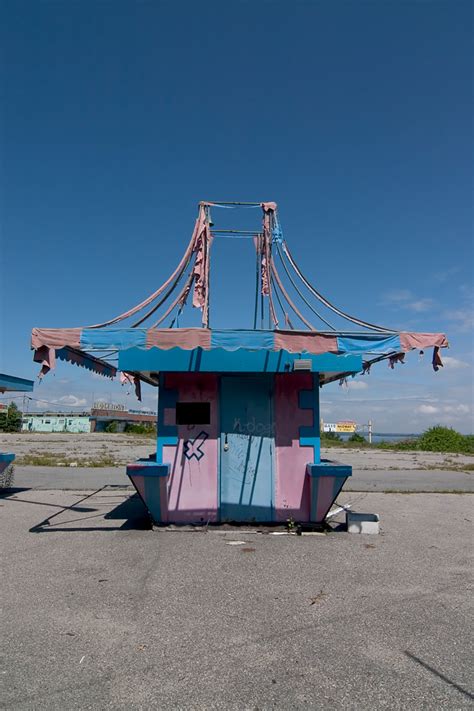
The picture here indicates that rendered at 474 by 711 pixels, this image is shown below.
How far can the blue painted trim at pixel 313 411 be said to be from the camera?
8.60 metres

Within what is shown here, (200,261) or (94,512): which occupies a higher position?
(200,261)

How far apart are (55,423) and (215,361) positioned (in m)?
90.5

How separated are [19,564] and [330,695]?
4.78 metres

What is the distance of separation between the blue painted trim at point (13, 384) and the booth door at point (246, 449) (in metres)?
7.72

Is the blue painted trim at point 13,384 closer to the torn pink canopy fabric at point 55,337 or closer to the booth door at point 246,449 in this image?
the torn pink canopy fabric at point 55,337

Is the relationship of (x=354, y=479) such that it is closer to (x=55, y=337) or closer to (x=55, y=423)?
(x=55, y=337)

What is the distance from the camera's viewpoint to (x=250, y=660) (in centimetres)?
379

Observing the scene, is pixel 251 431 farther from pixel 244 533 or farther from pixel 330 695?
pixel 330 695

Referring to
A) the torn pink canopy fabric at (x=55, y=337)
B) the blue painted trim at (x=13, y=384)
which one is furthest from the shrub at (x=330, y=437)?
the torn pink canopy fabric at (x=55, y=337)

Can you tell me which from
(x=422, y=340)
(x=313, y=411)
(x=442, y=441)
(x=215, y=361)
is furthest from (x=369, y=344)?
(x=442, y=441)

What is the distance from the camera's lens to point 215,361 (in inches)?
309

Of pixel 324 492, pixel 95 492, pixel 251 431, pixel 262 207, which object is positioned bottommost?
pixel 95 492

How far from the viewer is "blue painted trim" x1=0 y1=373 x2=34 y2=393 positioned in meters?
13.4

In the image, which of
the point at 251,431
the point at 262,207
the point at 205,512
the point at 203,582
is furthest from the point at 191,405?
the point at 262,207
